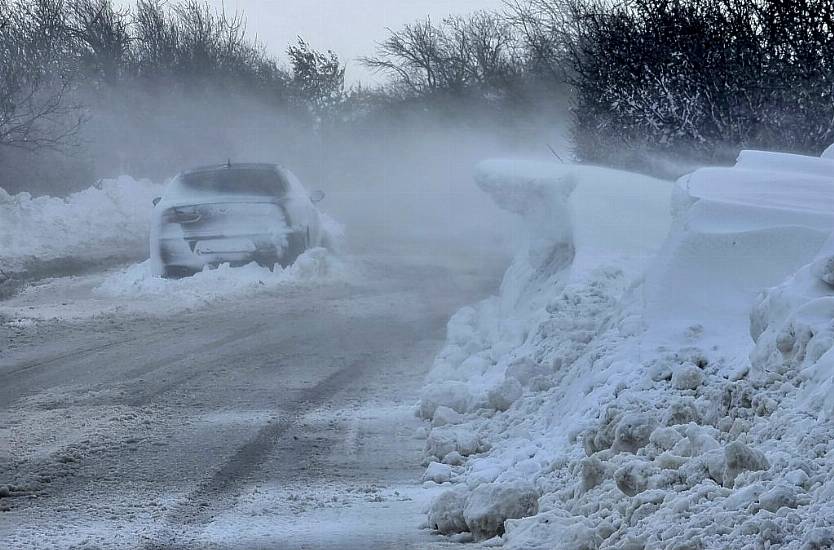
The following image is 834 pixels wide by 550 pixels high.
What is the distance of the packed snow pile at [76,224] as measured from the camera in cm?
1867

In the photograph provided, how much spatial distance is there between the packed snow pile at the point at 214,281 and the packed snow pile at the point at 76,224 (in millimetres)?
3391

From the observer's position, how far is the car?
13484 mm

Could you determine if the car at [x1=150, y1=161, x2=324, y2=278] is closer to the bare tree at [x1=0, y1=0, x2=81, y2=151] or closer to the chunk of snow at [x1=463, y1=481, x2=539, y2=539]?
the chunk of snow at [x1=463, y1=481, x2=539, y2=539]

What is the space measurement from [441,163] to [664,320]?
51015 millimetres

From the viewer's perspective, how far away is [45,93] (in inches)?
1091

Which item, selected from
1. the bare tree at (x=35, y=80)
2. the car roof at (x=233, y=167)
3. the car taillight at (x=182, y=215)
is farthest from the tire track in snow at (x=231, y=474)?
the bare tree at (x=35, y=80)

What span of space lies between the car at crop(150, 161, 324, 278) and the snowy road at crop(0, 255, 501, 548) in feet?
4.48

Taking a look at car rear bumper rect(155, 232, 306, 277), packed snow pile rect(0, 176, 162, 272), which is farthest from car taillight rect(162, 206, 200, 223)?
packed snow pile rect(0, 176, 162, 272)

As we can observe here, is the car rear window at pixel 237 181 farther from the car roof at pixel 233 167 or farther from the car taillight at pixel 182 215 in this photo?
the car taillight at pixel 182 215

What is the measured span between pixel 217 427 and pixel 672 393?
308 centimetres

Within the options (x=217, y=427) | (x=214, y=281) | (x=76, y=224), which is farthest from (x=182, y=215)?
(x=76, y=224)

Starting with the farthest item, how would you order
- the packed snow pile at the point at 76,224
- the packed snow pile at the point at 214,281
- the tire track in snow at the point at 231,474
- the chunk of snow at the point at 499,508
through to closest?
the packed snow pile at the point at 76,224
the packed snow pile at the point at 214,281
the tire track in snow at the point at 231,474
the chunk of snow at the point at 499,508

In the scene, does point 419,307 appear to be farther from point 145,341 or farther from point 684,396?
point 684,396

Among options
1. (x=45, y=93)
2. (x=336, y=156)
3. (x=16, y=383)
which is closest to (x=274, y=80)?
(x=336, y=156)
